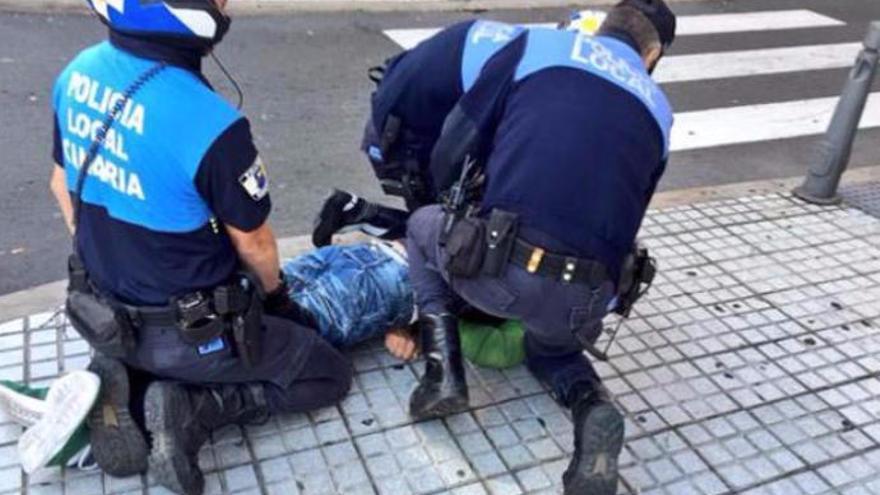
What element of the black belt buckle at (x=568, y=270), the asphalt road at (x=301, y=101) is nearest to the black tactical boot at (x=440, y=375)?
the black belt buckle at (x=568, y=270)

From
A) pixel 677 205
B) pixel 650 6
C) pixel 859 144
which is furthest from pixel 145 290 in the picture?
pixel 859 144

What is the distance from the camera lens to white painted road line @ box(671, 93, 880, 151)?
654 cm

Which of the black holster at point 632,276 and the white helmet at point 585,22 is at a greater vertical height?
the white helmet at point 585,22

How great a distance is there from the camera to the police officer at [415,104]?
307 cm

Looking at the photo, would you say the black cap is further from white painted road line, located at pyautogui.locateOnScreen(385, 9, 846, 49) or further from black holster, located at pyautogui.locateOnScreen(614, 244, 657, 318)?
white painted road line, located at pyautogui.locateOnScreen(385, 9, 846, 49)

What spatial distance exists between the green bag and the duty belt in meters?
0.68

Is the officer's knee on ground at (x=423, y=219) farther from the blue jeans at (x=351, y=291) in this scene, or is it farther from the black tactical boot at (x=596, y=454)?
the black tactical boot at (x=596, y=454)

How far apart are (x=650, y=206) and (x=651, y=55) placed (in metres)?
2.11

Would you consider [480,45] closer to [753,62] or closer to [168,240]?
[168,240]

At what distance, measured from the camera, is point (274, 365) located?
9.65ft

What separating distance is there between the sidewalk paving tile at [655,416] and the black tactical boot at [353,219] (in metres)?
0.74

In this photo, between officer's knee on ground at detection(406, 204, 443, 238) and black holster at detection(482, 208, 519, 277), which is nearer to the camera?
black holster at detection(482, 208, 519, 277)

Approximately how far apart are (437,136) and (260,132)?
2769 millimetres

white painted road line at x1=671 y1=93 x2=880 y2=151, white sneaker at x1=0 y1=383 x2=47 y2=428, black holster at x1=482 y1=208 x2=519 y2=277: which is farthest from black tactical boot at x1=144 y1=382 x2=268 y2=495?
white painted road line at x1=671 y1=93 x2=880 y2=151
